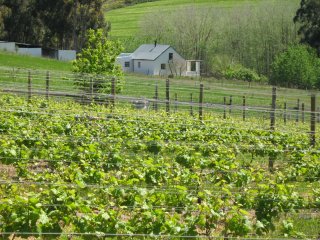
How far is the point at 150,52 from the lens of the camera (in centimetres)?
5944

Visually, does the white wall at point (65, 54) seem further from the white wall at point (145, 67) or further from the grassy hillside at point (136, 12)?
the grassy hillside at point (136, 12)

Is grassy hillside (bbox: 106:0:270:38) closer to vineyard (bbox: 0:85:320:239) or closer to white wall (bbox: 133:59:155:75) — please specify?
white wall (bbox: 133:59:155:75)

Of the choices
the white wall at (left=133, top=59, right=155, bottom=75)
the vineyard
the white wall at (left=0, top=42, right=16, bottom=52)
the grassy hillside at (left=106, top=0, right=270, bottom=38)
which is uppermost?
the grassy hillside at (left=106, top=0, right=270, bottom=38)

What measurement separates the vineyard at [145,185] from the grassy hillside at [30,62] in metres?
26.3

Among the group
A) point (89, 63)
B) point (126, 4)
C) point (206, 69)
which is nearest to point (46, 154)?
point (89, 63)

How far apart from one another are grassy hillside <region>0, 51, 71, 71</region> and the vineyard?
26.3 meters

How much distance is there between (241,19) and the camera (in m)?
65.4

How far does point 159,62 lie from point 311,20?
15.4 meters

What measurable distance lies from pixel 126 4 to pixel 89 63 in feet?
289

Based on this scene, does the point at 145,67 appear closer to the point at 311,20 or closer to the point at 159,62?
the point at 159,62

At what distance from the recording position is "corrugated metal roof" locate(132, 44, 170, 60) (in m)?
58.4

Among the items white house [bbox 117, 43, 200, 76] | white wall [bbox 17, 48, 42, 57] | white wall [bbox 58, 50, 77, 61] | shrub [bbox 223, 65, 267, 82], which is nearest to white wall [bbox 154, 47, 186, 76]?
white house [bbox 117, 43, 200, 76]

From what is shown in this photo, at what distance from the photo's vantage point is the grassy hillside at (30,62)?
39.3m

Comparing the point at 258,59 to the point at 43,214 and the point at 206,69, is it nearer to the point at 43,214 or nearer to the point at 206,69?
the point at 206,69
